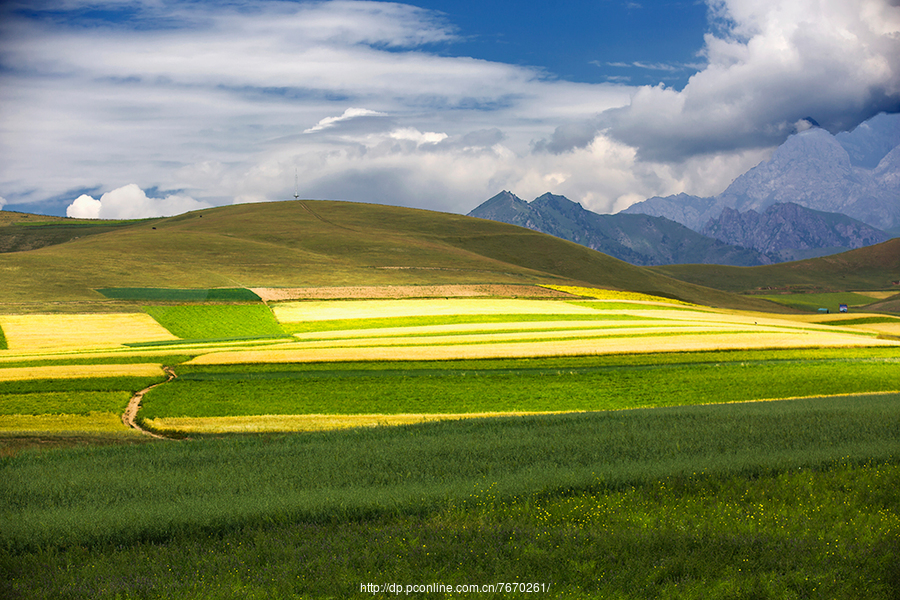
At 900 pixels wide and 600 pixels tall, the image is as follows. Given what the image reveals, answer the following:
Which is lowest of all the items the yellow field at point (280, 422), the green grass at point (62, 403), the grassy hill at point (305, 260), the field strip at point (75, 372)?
the green grass at point (62, 403)

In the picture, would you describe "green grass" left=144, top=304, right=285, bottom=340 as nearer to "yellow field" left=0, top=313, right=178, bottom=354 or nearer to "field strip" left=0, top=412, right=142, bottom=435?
"yellow field" left=0, top=313, right=178, bottom=354

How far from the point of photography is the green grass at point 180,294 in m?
85.8

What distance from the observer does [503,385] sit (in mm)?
38812

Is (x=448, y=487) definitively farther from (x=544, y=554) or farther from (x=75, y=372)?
(x=75, y=372)

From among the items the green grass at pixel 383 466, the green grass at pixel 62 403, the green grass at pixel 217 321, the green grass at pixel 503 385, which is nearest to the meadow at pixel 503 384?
the green grass at pixel 503 385

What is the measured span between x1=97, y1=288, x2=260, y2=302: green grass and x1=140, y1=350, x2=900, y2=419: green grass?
147ft

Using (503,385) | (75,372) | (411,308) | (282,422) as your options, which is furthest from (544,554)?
(411,308)

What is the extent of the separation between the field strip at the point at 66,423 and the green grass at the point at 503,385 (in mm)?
1955

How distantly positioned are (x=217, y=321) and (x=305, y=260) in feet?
175

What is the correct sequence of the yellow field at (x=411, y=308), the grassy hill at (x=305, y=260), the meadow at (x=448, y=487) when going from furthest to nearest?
the grassy hill at (x=305, y=260) < the yellow field at (x=411, y=308) < the meadow at (x=448, y=487)

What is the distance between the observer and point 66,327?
66062 millimetres

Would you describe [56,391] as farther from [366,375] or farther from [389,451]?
[389,451]

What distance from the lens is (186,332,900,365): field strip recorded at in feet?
155

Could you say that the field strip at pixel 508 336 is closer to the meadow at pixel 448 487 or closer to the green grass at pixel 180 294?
the meadow at pixel 448 487
